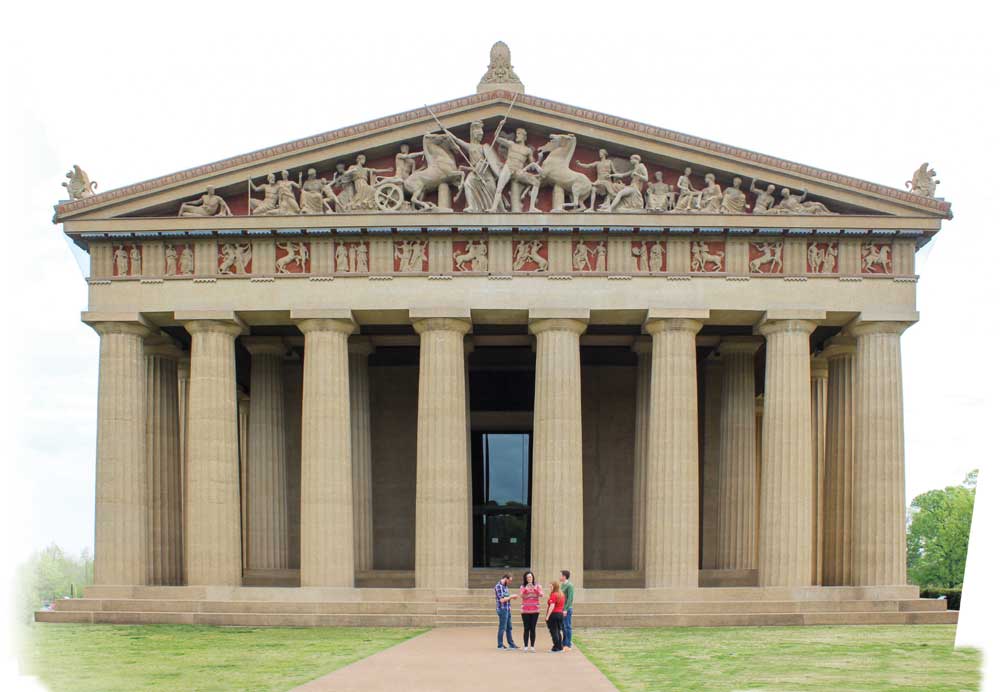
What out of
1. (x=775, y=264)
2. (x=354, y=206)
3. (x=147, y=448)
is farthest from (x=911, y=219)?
(x=147, y=448)

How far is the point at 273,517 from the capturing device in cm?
5150

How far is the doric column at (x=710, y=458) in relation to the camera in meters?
53.9

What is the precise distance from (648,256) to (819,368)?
12136 millimetres

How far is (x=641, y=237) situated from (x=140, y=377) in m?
18.8

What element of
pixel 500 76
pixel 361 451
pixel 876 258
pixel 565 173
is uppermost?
pixel 500 76

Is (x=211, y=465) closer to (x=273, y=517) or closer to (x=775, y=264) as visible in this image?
(x=273, y=517)

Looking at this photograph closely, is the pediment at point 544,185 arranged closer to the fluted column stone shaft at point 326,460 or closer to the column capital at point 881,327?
the column capital at point 881,327

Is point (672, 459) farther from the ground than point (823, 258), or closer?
closer

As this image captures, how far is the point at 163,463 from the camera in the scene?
50438 mm

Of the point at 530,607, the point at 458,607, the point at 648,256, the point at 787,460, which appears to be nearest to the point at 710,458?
the point at 787,460

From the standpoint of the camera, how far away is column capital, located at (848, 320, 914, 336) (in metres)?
46.5

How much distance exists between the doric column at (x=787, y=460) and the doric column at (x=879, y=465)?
1.86 m

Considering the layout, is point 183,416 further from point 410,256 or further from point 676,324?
point 676,324

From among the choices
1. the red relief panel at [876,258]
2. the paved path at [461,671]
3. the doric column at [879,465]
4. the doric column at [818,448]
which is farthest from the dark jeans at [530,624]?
the red relief panel at [876,258]
